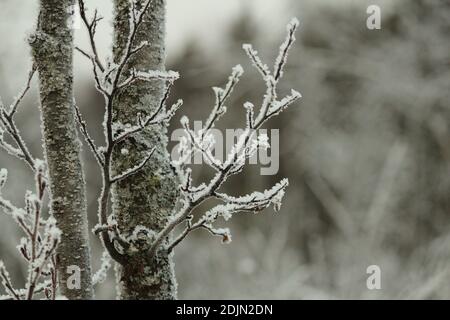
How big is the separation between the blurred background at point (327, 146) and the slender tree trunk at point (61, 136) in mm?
5338

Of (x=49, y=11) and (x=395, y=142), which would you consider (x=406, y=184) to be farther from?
(x=49, y=11)

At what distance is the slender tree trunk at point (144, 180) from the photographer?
1.55 m

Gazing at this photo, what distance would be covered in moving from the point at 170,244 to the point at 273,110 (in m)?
0.51

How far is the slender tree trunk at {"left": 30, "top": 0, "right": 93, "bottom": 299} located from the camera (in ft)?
4.75

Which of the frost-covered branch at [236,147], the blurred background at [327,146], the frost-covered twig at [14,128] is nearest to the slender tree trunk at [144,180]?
the frost-covered branch at [236,147]

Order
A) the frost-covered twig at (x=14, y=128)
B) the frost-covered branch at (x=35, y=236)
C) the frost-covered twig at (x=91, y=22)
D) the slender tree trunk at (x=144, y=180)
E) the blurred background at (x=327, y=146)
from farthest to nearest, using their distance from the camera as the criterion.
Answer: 1. the blurred background at (x=327, y=146)
2. the slender tree trunk at (x=144, y=180)
3. the frost-covered twig at (x=14, y=128)
4. the frost-covered twig at (x=91, y=22)
5. the frost-covered branch at (x=35, y=236)

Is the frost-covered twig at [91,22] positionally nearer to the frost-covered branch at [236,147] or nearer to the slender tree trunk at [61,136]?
the slender tree trunk at [61,136]

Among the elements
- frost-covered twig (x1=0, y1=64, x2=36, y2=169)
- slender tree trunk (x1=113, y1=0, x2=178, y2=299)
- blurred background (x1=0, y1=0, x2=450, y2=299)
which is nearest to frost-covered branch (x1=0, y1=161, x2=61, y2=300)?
frost-covered twig (x1=0, y1=64, x2=36, y2=169)

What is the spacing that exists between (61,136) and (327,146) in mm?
10357

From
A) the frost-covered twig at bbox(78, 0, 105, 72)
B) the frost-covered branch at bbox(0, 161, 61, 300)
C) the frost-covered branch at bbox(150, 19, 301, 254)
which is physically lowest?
the frost-covered branch at bbox(0, 161, 61, 300)

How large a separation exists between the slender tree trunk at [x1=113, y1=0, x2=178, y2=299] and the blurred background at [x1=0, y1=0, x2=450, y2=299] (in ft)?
17.2

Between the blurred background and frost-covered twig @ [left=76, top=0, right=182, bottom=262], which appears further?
the blurred background

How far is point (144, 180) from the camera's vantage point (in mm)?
1584

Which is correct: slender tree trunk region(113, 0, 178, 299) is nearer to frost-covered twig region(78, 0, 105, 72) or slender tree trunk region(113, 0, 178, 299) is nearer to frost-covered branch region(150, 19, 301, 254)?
frost-covered branch region(150, 19, 301, 254)
